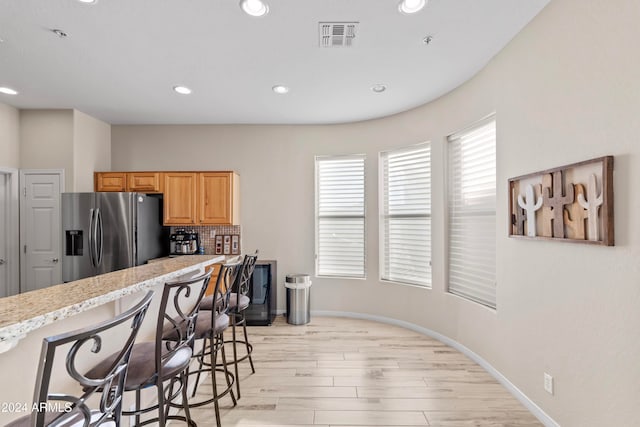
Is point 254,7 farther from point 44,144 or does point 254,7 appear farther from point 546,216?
point 44,144

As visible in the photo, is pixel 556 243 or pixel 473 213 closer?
pixel 556 243

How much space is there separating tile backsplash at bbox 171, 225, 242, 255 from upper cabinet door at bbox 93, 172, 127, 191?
0.91 metres

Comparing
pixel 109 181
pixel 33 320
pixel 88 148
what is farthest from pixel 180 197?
pixel 33 320

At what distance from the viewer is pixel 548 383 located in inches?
83.4

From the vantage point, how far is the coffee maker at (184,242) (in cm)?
443

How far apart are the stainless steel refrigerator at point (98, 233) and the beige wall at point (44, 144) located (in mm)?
473

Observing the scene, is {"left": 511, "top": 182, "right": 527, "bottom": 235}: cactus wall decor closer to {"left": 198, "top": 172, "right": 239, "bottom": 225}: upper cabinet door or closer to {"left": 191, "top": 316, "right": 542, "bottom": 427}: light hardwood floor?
{"left": 191, "top": 316, "right": 542, "bottom": 427}: light hardwood floor

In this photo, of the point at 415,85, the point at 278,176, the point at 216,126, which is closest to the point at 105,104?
the point at 216,126

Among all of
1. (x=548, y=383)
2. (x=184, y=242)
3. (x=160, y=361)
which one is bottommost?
(x=548, y=383)

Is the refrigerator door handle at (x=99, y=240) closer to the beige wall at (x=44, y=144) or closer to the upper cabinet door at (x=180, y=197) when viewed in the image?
the beige wall at (x=44, y=144)

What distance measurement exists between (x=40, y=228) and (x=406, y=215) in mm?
4800

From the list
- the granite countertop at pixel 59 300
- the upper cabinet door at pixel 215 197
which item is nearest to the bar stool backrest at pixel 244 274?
the granite countertop at pixel 59 300

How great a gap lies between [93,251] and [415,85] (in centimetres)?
429

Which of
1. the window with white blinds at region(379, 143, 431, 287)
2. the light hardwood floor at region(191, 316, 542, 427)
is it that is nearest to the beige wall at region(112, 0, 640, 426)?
the window with white blinds at region(379, 143, 431, 287)
